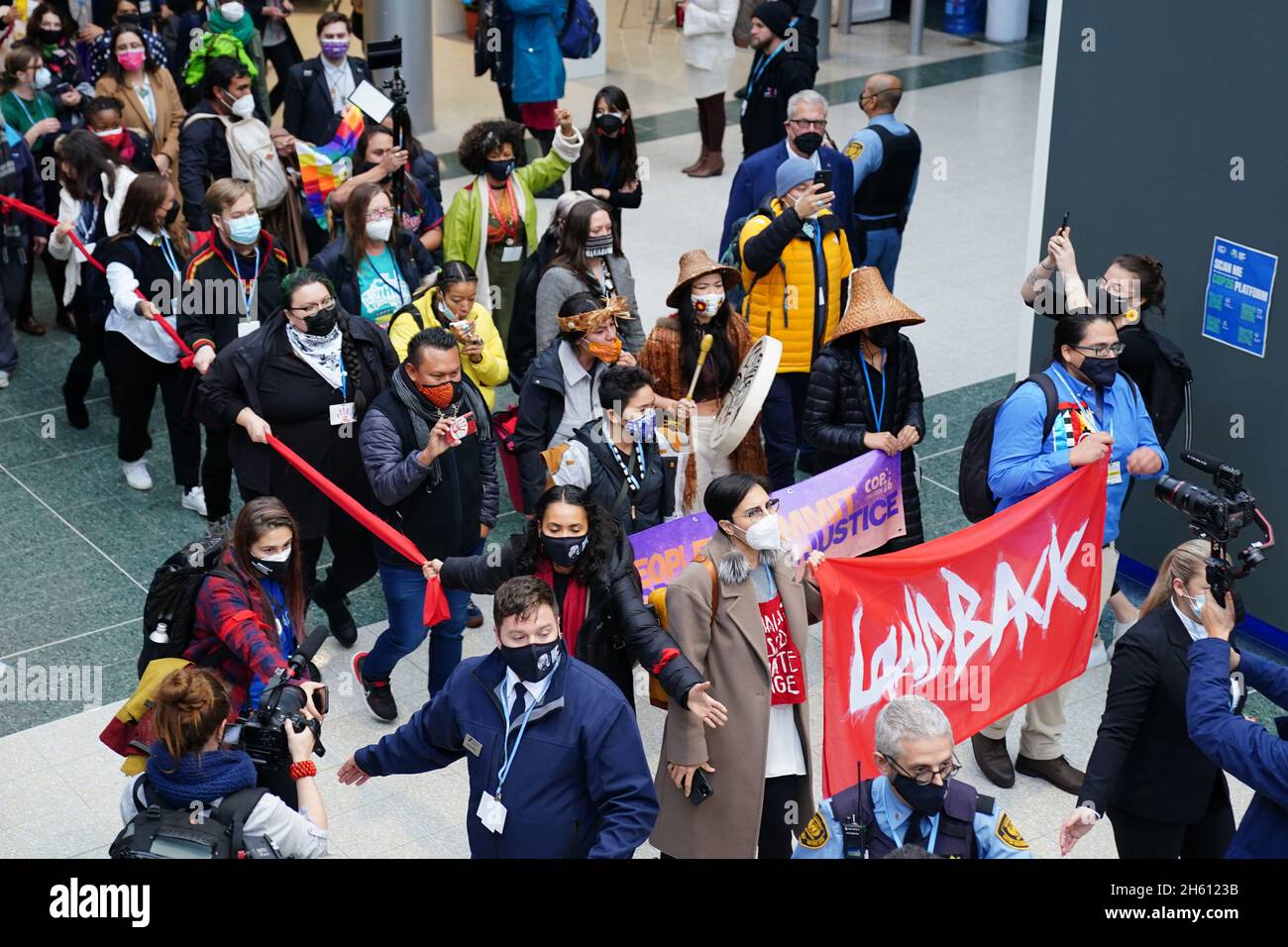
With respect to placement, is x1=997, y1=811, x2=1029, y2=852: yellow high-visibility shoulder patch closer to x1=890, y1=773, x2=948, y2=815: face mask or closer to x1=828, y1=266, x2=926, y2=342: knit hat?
x1=890, y1=773, x2=948, y2=815: face mask

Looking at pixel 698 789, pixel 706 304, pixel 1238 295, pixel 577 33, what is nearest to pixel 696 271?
pixel 706 304

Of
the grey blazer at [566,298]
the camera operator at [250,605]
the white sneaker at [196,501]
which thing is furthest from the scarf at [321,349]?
the white sneaker at [196,501]

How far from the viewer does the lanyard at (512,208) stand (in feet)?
30.7

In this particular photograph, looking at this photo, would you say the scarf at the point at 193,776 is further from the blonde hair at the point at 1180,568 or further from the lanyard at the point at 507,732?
the blonde hair at the point at 1180,568

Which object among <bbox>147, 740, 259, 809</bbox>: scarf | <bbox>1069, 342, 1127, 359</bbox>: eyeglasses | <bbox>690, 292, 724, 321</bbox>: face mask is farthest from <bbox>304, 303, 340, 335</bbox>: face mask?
<bbox>1069, 342, 1127, 359</bbox>: eyeglasses

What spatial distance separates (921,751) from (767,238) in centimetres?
443

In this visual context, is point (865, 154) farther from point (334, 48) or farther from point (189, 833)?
point (189, 833)

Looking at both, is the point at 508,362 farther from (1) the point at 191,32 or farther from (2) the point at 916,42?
(2) the point at 916,42

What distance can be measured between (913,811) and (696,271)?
12.1 feet

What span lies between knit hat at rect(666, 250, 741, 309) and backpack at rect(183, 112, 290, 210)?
325 centimetres

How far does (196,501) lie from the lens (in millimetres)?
9281

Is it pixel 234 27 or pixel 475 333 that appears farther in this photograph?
pixel 234 27

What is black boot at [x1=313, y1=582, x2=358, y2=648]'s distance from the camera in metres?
8.02

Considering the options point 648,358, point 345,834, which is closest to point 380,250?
point 648,358
